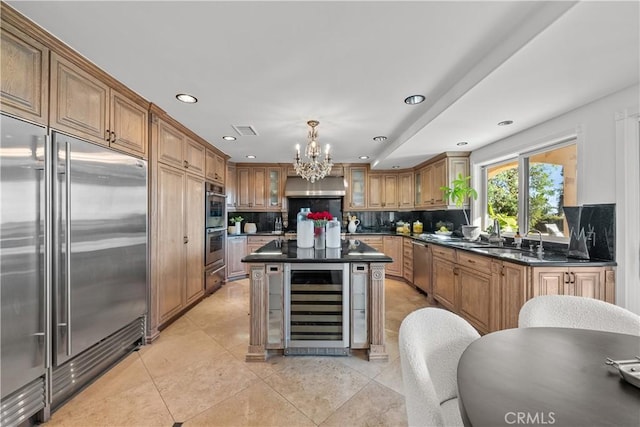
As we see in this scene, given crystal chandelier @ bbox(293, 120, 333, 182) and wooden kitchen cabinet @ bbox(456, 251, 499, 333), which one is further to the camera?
crystal chandelier @ bbox(293, 120, 333, 182)

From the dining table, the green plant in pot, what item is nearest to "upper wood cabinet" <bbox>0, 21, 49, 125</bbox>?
the dining table

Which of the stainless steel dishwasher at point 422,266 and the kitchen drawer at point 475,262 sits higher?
the kitchen drawer at point 475,262

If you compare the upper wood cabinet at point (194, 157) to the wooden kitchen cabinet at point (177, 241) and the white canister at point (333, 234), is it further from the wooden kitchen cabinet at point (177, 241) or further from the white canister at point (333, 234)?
the white canister at point (333, 234)

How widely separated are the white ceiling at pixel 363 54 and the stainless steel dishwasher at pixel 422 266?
1964mm

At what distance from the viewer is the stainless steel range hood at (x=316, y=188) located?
5.25m

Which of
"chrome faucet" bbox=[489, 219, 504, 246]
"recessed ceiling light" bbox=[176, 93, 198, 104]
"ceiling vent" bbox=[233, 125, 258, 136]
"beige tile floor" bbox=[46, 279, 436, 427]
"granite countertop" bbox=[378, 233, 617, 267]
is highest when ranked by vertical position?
"recessed ceiling light" bbox=[176, 93, 198, 104]

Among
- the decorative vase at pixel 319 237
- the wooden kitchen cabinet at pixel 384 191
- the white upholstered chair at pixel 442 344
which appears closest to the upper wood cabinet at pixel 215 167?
the decorative vase at pixel 319 237

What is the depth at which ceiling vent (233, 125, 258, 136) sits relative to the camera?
3178mm

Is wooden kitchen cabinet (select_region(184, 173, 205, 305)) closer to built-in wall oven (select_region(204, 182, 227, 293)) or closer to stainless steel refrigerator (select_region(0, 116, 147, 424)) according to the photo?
built-in wall oven (select_region(204, 182, 227, 293))

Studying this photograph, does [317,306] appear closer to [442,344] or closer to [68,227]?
[442,344]

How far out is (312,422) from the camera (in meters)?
1.56

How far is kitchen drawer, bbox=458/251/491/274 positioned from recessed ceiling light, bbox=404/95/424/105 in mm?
1714

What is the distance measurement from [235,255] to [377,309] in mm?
3462

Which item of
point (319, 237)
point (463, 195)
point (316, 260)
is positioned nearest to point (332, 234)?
point (319, 237)
